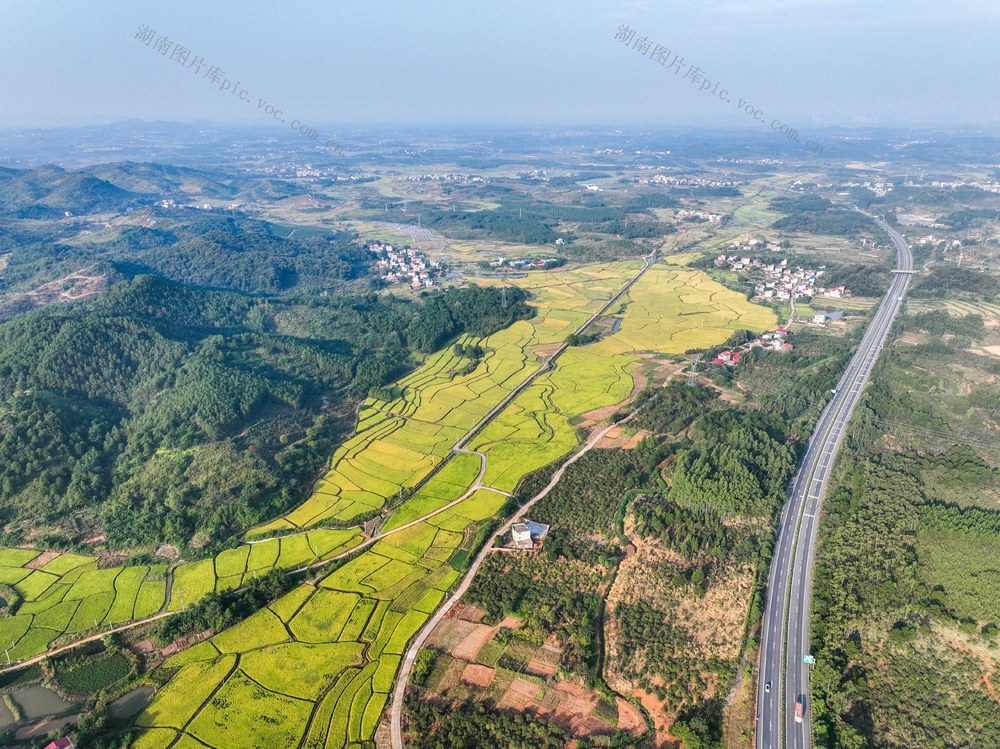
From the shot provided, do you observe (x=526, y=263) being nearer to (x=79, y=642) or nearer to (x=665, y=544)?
(x=665, y=544)

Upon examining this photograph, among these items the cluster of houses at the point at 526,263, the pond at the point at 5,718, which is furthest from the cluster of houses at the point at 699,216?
the pond at the point at 5,718

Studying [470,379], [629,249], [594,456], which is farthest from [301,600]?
[629,249]

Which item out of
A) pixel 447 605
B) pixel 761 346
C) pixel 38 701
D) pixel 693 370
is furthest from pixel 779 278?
pixel 38 701

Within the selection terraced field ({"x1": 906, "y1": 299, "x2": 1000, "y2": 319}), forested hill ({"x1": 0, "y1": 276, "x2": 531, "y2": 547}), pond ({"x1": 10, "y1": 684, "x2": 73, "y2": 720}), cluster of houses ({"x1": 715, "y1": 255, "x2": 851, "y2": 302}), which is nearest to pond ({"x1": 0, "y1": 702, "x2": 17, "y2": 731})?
pond ({"x1": 10, "y1": 684, "x2": 73, "y2": 720})

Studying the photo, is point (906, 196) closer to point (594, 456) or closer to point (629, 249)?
point (629, 249)

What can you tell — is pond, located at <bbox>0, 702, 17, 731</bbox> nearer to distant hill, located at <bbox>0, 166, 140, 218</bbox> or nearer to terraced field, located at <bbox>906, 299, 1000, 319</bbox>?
terraced field, located at <bbox>906, 299, 1000, 319</bbox>

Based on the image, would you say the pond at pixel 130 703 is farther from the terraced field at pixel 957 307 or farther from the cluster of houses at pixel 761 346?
the terraced field at pixel 957 307
